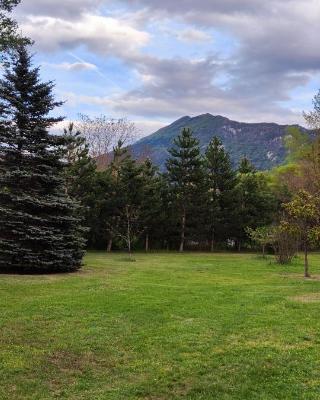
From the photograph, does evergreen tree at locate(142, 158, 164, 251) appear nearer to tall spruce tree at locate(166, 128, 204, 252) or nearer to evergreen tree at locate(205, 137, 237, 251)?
tall spruce tree at locate(166, 128, 204, 252)

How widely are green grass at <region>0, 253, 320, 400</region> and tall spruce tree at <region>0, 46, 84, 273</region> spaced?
4.37 metres

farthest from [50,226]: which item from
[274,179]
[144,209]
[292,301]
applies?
[274,179]

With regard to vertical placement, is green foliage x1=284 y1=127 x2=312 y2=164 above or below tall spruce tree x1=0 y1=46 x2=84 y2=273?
above

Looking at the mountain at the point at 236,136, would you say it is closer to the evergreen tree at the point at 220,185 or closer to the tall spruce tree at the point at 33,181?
the evergreen tree at the point at 220,185

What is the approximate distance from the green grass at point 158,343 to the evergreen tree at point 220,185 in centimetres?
2434

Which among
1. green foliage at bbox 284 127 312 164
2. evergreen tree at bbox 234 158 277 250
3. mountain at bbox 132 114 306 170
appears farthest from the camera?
mountain at bbox 132 114 306 170

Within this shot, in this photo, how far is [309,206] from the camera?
17109mm

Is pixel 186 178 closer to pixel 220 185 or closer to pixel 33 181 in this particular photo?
pixel 220 185

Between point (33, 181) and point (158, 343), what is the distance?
1208cm

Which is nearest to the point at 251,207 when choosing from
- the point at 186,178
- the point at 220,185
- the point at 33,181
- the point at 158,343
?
the point at 220,185

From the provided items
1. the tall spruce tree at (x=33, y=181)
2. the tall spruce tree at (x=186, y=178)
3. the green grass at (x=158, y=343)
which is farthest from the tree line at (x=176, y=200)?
the green grass at (x=158, y=343)

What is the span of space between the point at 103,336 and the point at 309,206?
10975 millimetres

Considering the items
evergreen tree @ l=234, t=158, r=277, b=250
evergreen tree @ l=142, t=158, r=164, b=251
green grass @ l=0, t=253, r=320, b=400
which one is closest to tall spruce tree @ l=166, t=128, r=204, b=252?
evergreen tree @ l=142, t=158, r=164, b=251

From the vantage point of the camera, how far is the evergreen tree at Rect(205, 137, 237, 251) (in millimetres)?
37812
